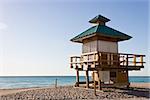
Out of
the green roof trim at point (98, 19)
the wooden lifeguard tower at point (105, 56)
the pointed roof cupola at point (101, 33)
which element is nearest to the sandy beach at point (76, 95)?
the wooden lifeguard tower at point (105, 56)

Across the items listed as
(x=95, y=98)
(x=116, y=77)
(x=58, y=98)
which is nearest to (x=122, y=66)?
(x=116, y=77)

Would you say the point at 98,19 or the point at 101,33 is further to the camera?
the point at 98,19

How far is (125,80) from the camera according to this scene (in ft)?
70.7

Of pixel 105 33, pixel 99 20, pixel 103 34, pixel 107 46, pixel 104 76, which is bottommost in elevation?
pixel 104 76

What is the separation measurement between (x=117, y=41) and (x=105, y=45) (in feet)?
5.21

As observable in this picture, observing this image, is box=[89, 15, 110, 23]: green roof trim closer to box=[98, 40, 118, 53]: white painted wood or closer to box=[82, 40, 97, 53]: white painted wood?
box=[82, 40, 97, 53]: white painted wood

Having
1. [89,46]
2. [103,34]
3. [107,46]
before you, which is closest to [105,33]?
[103,34]

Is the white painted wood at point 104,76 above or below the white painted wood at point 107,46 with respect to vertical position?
below

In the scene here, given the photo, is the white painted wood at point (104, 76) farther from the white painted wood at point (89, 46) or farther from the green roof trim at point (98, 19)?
the green roof trim at point (98, 19)

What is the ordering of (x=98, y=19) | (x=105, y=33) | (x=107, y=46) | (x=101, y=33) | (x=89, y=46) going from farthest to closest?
(x=98, y=19)
(x=89, y=46)
(x=107, y=46)
(x=105, y=33)
(x=101, y=33)

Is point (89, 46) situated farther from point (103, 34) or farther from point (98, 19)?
point (98, 19)

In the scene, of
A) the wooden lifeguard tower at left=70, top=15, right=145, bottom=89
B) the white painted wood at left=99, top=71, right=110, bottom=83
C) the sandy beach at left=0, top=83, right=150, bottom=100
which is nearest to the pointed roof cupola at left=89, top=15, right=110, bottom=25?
the wooden lifeguard tower at left=70, top=15, right=145, bottom=89

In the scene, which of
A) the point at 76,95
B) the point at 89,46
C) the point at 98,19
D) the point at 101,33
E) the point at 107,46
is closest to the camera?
the point at 76,95

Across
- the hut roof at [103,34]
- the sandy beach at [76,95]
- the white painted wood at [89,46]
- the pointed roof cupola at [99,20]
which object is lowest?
the sandy beach at [76,95]
